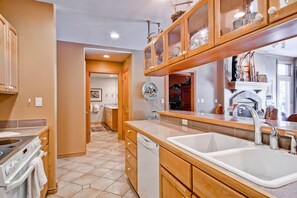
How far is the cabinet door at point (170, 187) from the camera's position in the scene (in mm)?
1128

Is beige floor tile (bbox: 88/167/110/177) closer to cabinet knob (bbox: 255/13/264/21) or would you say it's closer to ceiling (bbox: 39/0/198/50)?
ceiling (bbox: 39/0/198/50)

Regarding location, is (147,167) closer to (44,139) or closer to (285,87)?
(44,139)

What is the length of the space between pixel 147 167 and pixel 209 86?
4.32 metres

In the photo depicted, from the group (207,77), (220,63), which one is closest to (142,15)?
(207,77)

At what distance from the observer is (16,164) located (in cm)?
120

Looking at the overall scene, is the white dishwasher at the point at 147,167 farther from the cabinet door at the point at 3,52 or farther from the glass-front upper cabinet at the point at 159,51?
the cabinet door at the point at 3,52

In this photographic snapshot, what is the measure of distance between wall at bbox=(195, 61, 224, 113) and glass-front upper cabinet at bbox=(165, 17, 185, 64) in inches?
132

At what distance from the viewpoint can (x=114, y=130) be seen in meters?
6.39

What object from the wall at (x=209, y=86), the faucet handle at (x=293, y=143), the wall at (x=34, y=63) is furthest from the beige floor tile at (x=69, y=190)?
the wall at (x=209, y=86)

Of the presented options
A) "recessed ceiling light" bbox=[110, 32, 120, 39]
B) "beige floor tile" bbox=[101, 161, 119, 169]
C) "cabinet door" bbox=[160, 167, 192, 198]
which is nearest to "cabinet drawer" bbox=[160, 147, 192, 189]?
"cabinet door" bbox=[160, 167, 192, 198]

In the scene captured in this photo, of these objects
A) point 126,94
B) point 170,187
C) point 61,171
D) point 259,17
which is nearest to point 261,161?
point 170,187

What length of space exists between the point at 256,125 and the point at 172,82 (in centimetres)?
607

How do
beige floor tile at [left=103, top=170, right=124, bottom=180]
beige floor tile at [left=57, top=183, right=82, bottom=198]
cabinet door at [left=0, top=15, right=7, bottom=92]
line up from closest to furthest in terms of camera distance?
cabinet door at [left=0, top=15, right=7, bottom=92] < beige floor tile at [left=57, top=183, right=82, bottom=198] < beige floor tile at [left=103, top=170, right=124, bottom=180]

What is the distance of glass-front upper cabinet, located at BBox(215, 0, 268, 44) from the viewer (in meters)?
0.99
